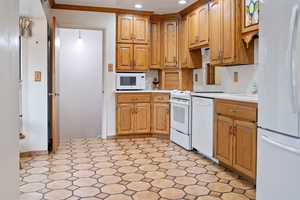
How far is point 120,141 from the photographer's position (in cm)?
508

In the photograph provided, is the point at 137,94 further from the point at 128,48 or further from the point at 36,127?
the point at 36,127

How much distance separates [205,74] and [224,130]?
1.92 metres

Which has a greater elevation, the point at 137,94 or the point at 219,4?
the point at 219,4

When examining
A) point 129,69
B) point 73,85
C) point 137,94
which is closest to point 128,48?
point 129,69

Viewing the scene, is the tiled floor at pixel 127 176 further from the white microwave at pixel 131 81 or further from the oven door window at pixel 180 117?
the white microwave at pixel 131 81

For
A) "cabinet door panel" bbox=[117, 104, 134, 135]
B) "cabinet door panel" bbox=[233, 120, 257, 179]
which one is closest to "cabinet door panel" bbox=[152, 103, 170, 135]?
"cabinet door panel" bbox=[117, 104, 134, 135]

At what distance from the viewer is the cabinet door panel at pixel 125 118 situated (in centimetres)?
524

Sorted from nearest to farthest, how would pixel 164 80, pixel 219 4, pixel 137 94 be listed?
1. pixel 219 4
2. pixel 137 94
3. pixel 164 80

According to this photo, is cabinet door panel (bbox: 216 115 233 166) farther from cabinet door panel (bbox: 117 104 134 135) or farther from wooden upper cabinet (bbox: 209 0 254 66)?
cabinet door panel (bbox: 117 104 134 135)

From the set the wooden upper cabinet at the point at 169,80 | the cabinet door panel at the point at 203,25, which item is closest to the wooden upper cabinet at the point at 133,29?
the wooden upper cabinet at the point at 169,80

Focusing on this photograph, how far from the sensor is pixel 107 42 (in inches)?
208

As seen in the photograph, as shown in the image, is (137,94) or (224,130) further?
(137,94)

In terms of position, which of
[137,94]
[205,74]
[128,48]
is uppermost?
[128,48]

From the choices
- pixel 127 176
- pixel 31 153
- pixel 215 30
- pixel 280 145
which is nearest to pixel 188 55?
pixel 215 30
